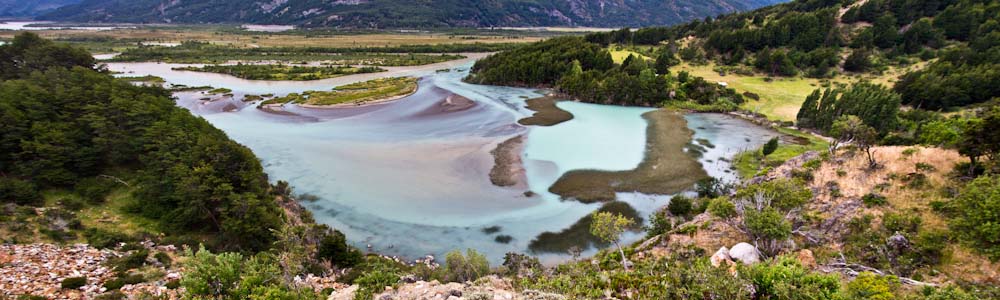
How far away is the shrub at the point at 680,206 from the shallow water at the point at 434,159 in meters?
2.49

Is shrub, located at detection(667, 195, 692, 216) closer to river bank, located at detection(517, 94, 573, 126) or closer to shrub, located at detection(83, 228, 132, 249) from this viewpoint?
river bank, located at detection(517, 94, 573, 126)

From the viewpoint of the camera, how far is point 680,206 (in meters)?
27.7

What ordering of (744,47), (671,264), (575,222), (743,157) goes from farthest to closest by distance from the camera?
(744,47) → (743,157) → (575,222) → (671,264)

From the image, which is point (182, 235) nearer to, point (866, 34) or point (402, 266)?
Result: point (402, 266)

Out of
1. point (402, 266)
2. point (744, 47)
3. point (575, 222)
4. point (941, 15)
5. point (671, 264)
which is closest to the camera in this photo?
point (671, 264)

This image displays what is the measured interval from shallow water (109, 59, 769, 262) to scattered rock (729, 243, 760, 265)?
7.98 metres

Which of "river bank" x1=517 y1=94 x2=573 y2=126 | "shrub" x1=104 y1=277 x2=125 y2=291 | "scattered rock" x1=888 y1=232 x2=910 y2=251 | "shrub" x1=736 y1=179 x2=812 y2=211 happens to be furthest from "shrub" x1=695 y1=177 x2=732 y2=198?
"shrub" x1=104 y1=277 x2=125 y2=291

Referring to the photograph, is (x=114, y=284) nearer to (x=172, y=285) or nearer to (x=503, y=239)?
(x=172, y=285)

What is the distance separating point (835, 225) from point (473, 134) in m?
37.5

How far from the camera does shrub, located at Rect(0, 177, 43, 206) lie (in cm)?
2347

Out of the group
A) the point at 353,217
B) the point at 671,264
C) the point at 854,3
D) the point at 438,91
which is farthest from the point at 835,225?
the point at 854,3

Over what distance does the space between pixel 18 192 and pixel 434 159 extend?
96.0 feet

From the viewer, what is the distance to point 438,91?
8256cm

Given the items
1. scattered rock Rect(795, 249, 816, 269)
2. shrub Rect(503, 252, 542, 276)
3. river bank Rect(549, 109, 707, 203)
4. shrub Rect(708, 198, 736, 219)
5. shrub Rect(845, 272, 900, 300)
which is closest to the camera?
shrub Rect(845, 272, 900, 300)
